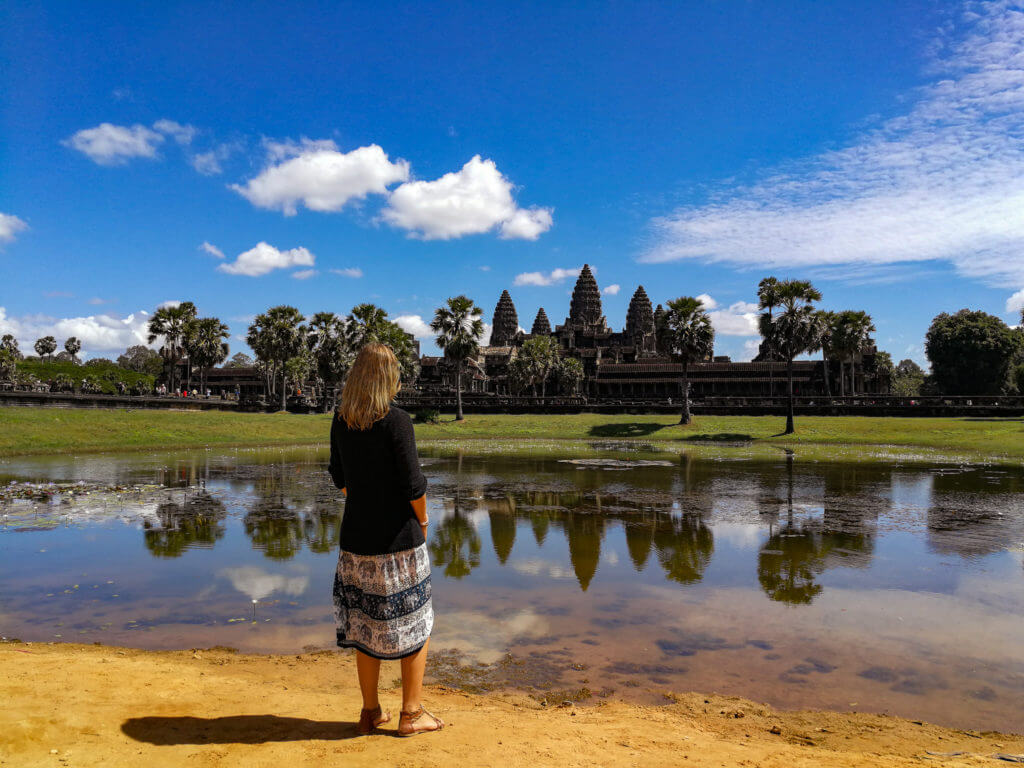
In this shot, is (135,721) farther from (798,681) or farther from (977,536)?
(977,536)

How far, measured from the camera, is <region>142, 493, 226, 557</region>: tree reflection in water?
39.5 ft

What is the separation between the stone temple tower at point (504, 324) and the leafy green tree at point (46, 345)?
92624 millimetres

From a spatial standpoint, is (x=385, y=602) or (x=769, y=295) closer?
(x=385, y=602)

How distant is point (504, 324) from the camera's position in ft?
497

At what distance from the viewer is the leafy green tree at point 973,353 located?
8062cm

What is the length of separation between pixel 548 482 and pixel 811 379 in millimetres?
82740

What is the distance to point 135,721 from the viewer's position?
15.1ft

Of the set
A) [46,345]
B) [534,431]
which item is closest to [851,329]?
[534,431]

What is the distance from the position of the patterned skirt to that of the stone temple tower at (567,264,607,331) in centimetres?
14126

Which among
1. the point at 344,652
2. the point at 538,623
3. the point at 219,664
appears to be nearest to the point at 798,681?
the point at 538,623

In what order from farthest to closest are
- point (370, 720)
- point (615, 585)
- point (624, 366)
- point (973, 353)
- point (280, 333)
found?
point (624, 366) → point (973, 353) → point (280, 333) → point (615, 585) → point (370, 720)

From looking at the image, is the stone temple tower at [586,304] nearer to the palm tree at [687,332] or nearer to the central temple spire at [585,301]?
the central temple spire at [585,301]

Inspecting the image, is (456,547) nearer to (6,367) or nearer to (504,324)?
(6,367)

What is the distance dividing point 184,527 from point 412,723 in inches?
435
